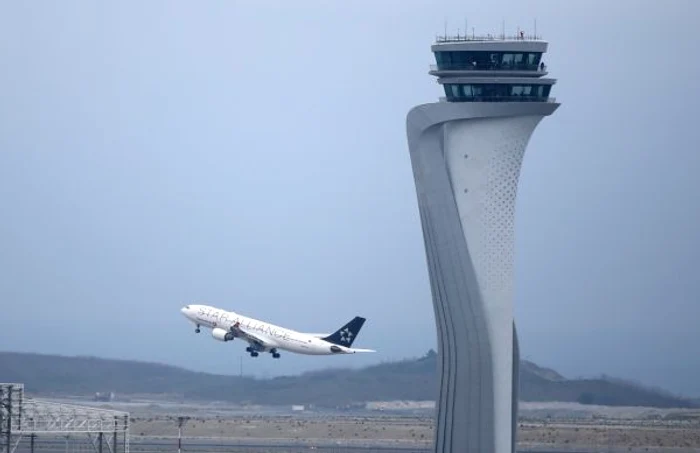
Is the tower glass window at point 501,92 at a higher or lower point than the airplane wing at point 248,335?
higher

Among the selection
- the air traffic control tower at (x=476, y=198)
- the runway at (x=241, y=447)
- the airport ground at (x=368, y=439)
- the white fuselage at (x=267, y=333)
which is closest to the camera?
the air traffic control tower at (x=476, y=198)

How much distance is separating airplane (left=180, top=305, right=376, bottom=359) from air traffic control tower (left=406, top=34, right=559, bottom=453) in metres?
59.0

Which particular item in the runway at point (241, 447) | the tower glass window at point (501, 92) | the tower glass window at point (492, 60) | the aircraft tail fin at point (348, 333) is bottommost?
the runway at point (241, 447)

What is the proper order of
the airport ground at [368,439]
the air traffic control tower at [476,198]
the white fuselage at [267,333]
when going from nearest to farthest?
the air traffic control tower at [476,198] < the airport ground at [368,439] < the white fuselage at [267,333]

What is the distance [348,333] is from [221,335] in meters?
13.2

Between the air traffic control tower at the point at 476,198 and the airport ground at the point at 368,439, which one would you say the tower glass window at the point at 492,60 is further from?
the airport ground at the point at 368,439

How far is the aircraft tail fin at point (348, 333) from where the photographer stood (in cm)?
18475

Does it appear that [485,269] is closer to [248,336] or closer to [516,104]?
[516,104]

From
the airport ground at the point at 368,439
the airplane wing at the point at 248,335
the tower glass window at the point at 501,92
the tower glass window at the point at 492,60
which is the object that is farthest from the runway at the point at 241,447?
the tower glass window at the point at 492,60

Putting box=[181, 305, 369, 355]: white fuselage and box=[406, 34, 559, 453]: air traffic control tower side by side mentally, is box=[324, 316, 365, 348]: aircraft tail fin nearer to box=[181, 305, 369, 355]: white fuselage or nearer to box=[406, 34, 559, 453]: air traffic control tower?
box=[181, 305, 369, 355]: white fuselage

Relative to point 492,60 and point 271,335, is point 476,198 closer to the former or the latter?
point 492,60

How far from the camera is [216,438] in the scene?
7456 inches

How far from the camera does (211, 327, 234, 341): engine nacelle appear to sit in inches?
7407

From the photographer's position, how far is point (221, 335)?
618 ft
